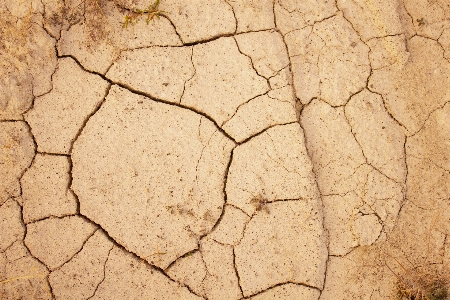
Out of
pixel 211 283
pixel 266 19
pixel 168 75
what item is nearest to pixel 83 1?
pixel 168 75

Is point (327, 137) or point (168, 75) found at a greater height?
point (168, 75)

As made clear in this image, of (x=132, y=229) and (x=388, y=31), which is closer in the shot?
(x=132, y=229)

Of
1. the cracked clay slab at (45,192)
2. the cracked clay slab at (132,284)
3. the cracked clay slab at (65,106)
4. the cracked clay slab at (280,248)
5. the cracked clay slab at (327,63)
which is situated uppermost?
the cracked clay slab at (327,63)

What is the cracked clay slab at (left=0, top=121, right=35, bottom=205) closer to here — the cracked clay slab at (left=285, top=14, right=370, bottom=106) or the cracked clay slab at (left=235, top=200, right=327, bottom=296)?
the cracked clay slab at (left=235, top=200, right=327, bottom=296)

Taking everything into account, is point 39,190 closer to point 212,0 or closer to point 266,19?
point 212,0

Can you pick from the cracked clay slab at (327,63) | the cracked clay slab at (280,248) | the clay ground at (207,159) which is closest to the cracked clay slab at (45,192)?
the clay ground at (207,159)

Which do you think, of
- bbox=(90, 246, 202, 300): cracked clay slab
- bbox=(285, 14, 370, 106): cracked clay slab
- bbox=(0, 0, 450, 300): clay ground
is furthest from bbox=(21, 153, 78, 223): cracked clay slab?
bbox=(285, 14, 370, 106): cracked clay slab

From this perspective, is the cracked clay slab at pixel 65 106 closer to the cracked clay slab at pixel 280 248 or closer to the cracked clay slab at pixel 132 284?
the cracked clay slab at pixel 132 284

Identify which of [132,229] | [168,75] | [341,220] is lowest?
[132,229]
